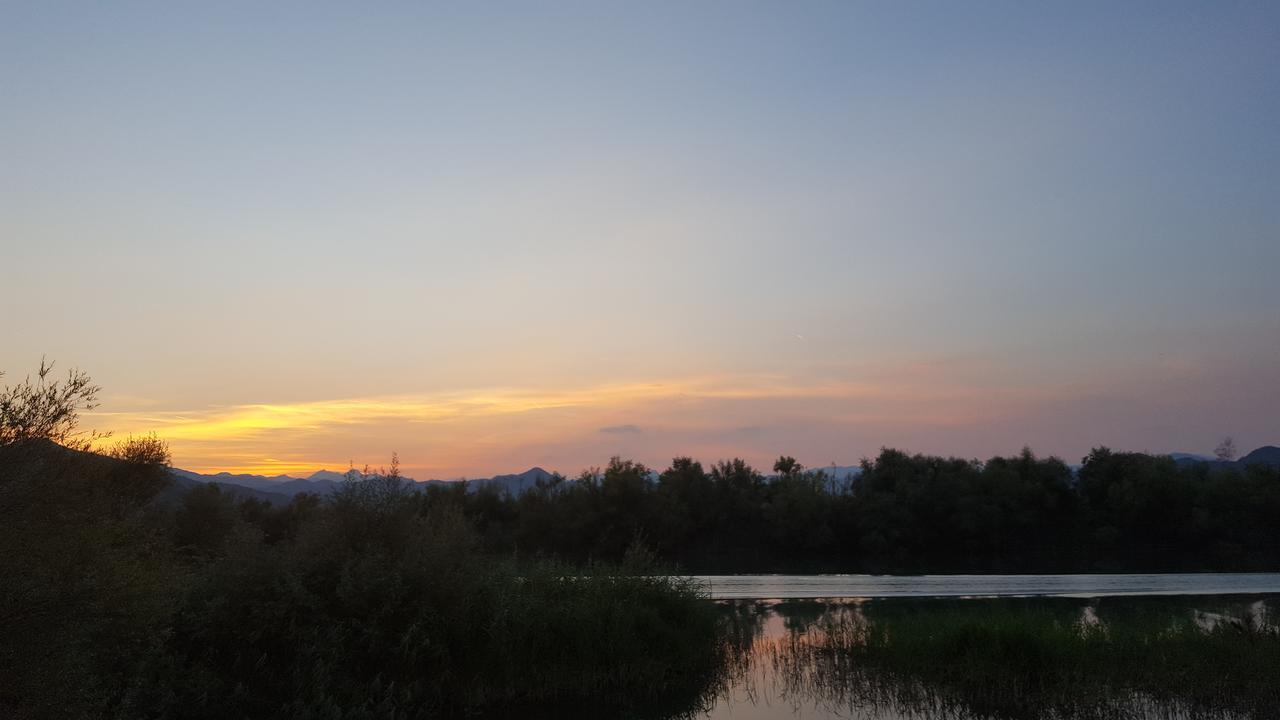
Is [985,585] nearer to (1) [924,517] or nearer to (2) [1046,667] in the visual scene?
(1) [924,517]

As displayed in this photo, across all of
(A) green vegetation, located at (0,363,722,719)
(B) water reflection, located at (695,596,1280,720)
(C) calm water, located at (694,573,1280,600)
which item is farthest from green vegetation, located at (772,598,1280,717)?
(C) calm water, located at (694,573,1280,600)

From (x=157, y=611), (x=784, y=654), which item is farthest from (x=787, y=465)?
(x=157, y=611)

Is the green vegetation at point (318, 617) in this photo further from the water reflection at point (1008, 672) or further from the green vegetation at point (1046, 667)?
the green vegetation at point (1046, 667)

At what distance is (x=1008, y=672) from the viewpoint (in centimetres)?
1703

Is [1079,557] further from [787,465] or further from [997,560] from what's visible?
[787,465]

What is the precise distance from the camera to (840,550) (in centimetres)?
6494

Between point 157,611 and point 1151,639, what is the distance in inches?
778

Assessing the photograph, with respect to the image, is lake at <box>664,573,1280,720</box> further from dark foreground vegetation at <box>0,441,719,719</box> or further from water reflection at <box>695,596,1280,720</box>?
dark foreground vegetation at <box>0,441,719,719</box>

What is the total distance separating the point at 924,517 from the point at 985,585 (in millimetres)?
22906

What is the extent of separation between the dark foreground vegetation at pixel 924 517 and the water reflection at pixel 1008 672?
37.7 metres

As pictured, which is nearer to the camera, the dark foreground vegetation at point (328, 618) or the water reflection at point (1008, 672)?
the dark foreground vegetation at point (328, 618)

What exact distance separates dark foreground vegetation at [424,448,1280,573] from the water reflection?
124ft

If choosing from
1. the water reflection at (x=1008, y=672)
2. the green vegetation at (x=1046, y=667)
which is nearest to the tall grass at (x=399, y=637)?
the water reflection at (x=1008, y=672)

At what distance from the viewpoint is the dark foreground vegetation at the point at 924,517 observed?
6081 cm
